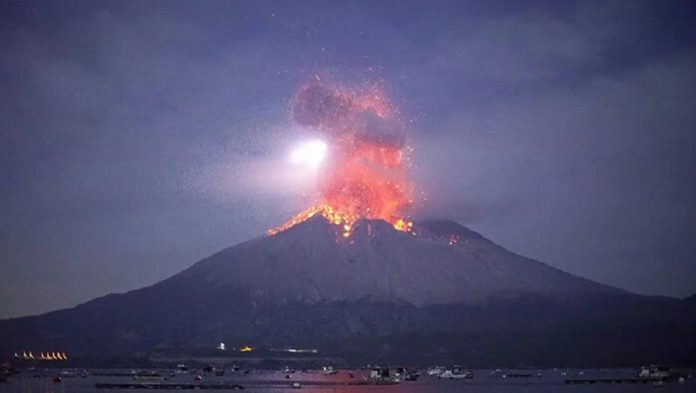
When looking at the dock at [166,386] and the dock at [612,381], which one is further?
the dock at [612,381]

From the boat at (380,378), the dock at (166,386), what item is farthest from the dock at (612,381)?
the dock at (166,386)

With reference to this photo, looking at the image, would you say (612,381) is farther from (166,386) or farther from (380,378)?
(166,386)

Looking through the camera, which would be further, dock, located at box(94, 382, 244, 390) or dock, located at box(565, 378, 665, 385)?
dock, located at box(565, 378, 665, 385)

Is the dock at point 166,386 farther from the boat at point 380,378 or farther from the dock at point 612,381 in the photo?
the dock at point 612,381

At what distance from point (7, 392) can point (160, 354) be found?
9026cm

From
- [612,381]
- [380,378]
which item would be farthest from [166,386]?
[612,381]

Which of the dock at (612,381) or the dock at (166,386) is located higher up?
the dock at (612,381)

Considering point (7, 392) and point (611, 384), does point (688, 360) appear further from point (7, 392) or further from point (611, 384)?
point (7, 392)

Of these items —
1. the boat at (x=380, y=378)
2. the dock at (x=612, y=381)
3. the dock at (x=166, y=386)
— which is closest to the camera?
the dock at (x=166, y=386)

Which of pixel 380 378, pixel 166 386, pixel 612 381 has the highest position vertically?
pixel 380 378

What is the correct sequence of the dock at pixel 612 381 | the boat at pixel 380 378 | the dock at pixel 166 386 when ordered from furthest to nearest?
the boat at pixel 380 378 < the dock at pixel 612 381 < the dock at pixel 166 386

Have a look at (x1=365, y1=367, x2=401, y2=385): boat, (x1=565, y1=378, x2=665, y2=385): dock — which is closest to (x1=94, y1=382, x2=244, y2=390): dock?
(x1=365, y1=367, x2=401, y2=385): boat

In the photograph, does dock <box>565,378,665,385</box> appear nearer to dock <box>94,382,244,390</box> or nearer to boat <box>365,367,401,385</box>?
boat <box>365,367,401,385</box>

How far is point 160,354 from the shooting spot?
618 ft
